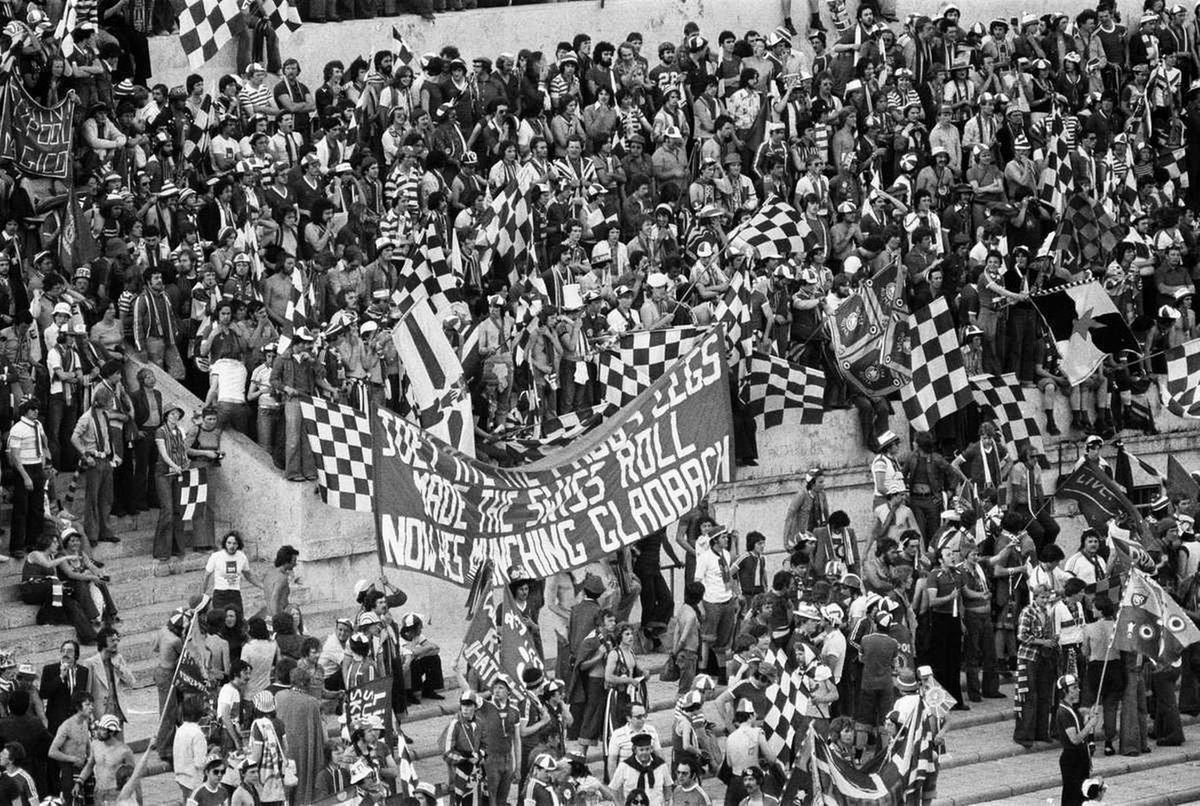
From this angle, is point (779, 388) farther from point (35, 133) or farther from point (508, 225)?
point (35, 133)

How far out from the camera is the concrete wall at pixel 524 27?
40750 millimetres

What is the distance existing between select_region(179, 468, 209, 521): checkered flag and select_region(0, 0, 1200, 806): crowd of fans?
0.36ft

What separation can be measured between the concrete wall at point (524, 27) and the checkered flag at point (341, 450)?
10280 millimetres

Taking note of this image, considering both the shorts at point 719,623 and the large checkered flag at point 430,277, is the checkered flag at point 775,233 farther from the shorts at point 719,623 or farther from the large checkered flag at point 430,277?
the shorts at point 719,623

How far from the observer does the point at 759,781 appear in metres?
27.3

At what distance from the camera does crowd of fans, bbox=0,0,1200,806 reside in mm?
28000

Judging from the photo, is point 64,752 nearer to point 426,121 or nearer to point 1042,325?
point 426,121

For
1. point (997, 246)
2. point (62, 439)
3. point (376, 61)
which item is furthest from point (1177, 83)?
point (62, 439)

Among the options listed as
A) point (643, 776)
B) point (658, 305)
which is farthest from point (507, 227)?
point (643, 776)

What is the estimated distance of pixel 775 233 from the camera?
36.8 meters

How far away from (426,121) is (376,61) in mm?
1671

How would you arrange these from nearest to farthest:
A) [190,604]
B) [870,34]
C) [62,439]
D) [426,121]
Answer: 1. [190,604]
2. [62,439]
3. [426,121]
4. [870,34]

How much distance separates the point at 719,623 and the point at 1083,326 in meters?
8.81

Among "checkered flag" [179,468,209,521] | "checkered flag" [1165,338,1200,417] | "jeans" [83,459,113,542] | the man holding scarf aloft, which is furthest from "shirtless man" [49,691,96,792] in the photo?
"checkered flag" [1165,338,1200,417]
